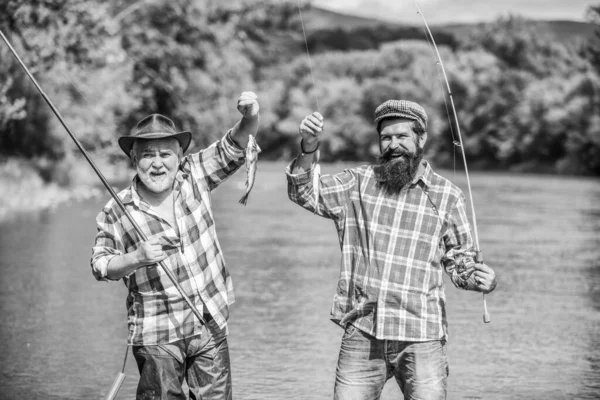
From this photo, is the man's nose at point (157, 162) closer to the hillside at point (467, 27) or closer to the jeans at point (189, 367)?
the jeans at point (189, 367)

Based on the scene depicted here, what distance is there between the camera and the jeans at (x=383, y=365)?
4617 millimetres

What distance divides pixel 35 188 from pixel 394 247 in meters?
21.3

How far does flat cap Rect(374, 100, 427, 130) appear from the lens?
475 centimetres

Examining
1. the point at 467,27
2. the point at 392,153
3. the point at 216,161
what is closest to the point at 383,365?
the point at 392,153

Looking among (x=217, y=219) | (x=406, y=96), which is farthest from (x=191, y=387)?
(x=406, y=96)

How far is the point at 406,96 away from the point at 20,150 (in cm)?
6430

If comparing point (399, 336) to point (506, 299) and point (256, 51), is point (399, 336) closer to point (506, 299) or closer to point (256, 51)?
point (506, 299)

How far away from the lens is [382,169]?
4.80 meters

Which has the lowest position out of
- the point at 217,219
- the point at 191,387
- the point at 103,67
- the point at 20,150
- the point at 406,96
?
the point at 191,387

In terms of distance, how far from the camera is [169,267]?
4.71m

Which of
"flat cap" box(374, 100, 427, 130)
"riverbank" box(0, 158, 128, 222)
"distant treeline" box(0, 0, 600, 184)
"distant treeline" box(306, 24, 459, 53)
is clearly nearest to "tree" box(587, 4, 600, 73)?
"distant treeline" box(0, 0, 600, 184)

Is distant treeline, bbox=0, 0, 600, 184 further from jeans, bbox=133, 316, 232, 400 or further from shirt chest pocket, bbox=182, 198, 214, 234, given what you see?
jeans, bbox=133, 316, 232, 400

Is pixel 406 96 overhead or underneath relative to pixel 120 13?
overhead

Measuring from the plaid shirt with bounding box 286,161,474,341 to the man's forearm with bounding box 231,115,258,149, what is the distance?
259 mm
